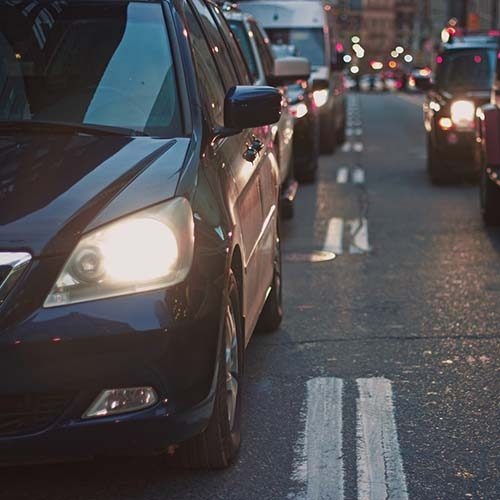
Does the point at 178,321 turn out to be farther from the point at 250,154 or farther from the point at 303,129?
the point at 303,129

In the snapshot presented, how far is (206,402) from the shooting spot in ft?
15.2

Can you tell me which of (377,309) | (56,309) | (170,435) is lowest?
(377,309)

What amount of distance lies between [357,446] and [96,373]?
1.37 metres

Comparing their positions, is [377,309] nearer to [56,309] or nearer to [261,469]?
[261,469]

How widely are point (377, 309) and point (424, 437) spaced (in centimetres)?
301

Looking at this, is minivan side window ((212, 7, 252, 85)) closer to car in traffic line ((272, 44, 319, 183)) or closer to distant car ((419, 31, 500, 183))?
car in traffic line ((272, 44, 319, 183))

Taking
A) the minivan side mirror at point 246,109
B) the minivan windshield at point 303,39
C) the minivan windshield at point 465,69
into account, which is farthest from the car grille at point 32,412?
the minivan windshield at point 303,39

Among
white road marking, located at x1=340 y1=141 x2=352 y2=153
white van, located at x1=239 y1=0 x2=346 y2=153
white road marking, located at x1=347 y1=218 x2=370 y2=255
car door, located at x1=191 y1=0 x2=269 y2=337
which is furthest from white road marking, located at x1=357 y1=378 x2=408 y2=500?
white road marking, located at x1=340 y1=141 x2=352 y2=153

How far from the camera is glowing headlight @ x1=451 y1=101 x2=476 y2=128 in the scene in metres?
16.3

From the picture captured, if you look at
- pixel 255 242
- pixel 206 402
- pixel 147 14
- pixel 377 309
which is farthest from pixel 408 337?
pixel 206 402

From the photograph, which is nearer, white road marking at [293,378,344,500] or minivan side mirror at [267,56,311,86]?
white road marking at [293,378,344,500]

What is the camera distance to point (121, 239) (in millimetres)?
4488

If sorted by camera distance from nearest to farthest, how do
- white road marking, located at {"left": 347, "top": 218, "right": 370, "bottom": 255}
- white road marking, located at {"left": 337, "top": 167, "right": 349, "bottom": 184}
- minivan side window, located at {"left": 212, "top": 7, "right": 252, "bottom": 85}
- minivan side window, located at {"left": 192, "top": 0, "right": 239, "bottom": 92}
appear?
minivan side window, located at {"left": 192, "top": 0, "right": 239, "bottom": 92} < minivan side window, located at {"left": 212, "top": 7, "right": 252, "bottom": 85} < white road marking, located at {"left": 347, "top": 218, "right": 370, "bottom": 255} < white road marking, located at {"left": 337, "top": 167, "right": 349, "bottom": 184}

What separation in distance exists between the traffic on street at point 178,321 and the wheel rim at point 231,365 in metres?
0.02
